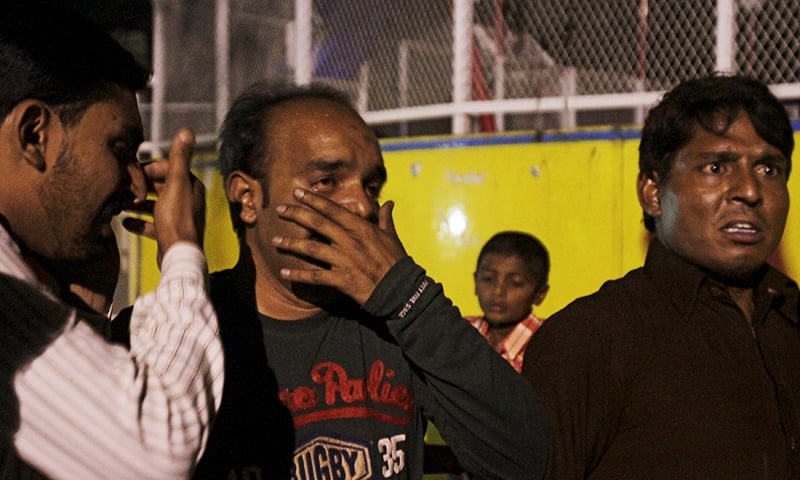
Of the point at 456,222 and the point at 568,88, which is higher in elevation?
the point at 568,88

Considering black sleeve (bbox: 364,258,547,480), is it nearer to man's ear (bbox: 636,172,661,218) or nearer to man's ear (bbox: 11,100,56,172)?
man's ear (bbox: 11,100,56,172)

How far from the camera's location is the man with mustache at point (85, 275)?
144cm

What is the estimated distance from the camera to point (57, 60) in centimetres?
166

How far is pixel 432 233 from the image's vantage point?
6027 millimetres

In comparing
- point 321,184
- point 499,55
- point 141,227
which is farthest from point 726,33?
point 141,227

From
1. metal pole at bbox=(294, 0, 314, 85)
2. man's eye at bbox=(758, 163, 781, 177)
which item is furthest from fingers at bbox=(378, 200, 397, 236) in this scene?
metal pole at bbox=(294, 0, 314, 85)

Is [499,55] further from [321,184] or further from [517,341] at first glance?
[321,184]

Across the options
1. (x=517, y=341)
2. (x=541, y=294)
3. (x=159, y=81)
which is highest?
(x=159, y=81)

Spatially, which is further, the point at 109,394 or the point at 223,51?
the point at 223,51

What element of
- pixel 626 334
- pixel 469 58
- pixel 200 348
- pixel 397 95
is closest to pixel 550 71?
pixel 469 58

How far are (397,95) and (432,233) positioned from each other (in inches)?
51.2

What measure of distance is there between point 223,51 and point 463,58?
2642 millimetres

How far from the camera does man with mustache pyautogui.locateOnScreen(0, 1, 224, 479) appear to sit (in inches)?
56.6

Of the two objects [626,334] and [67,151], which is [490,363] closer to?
[626,334]
